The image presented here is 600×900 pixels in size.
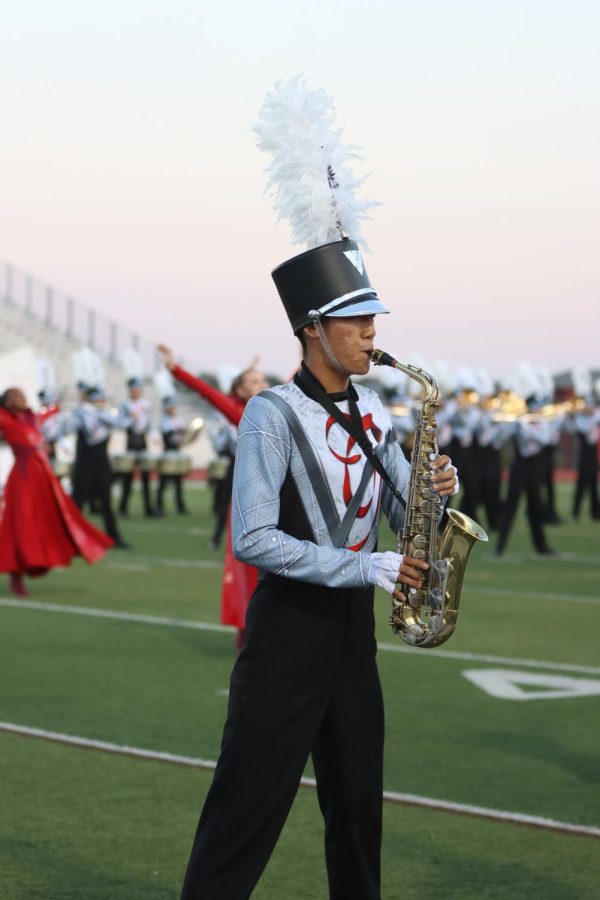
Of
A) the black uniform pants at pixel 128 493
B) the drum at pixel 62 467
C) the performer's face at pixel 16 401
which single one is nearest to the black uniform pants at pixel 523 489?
the performer's face at pixel 16 401

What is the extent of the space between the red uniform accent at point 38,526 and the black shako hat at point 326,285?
8895 mm

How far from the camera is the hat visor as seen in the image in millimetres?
3934

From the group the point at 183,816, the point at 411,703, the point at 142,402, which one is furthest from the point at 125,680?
the point at 142,402

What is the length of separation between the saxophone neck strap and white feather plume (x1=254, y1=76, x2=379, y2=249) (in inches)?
15.5

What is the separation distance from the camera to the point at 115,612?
12.0 meters

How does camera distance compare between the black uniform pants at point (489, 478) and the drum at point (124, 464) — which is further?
the drum at point (124, 464)

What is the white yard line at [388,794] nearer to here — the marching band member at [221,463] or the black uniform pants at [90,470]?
the marching band member at [221,463]

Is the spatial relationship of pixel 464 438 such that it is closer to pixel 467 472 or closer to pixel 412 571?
pixel 467 472

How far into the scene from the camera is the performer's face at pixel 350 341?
3.96 metres

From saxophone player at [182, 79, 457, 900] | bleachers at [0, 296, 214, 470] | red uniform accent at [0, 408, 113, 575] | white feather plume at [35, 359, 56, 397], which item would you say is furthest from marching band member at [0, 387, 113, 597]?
bleachers at [0, 296, 214, 470]

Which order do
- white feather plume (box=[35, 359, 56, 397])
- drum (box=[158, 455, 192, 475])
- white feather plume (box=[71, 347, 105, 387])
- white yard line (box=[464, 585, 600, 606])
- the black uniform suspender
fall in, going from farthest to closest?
drum (box=[158, 455, 192, 475]) < white feather plume (box=[35, 359, 56, 397]) < white feather plume (box=[71, 347, 105, 387]) < white yard line (box=[464, 585, 600, 606]) < the black uniform suspender

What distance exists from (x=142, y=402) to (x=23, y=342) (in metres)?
16.2

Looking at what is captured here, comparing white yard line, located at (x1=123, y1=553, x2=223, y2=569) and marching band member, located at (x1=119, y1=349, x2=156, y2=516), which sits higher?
marching band member, located at (x1=119, y1=349, x2=156, y2=516)

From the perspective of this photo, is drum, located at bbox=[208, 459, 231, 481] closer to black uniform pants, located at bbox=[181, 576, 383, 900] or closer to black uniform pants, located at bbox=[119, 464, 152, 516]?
black uniform pants, located at bbox=[119, 464, 152, 516]
